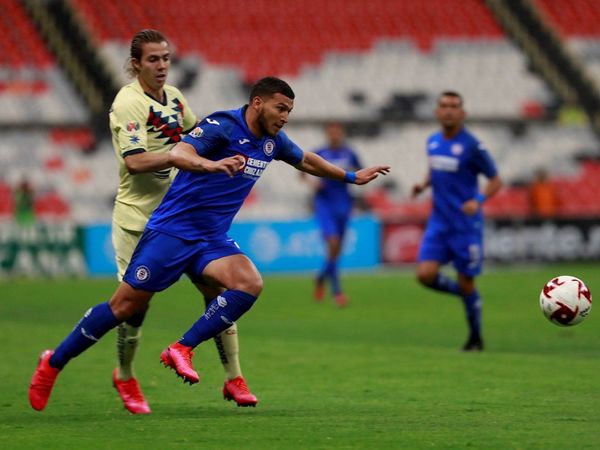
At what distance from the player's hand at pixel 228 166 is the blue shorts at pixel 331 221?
418 inches

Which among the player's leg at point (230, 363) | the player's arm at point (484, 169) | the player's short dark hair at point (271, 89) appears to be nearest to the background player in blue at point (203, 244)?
the player's short dark hair at point (271, 89)

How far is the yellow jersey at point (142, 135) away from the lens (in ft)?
26.5

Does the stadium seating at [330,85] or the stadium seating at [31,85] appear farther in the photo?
the stadium seating at [31,85]

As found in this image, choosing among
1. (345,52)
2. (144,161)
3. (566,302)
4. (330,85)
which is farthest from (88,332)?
(345,52)

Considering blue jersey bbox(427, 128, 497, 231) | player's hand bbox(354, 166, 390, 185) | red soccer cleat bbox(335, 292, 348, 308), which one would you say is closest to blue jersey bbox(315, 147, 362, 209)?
red soccer cleat bbox(335, 292, 348, 308)

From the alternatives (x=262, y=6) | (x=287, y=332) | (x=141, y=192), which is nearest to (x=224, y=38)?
(x=262, y=6)

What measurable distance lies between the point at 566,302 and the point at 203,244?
3.08 meters

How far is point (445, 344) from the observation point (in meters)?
12.5

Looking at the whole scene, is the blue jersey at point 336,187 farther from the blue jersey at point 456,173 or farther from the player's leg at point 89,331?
the player's leg at point 89,331

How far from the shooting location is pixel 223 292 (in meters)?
7.98

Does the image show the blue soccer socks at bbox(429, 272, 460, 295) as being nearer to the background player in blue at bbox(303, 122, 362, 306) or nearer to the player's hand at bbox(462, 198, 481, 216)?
the player's hand at bbox(462, 198, 481, 216)

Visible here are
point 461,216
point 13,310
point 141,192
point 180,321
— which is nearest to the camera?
point 141,192

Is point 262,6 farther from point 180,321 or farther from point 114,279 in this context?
point 180,321

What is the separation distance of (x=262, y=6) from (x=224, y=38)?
1.63 meters
